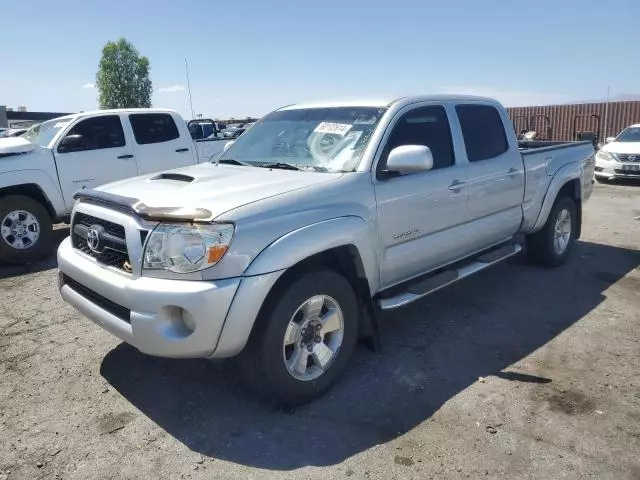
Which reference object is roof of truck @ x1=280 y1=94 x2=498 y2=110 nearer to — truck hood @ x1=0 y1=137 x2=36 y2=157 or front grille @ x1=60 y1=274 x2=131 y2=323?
front grille @ x1=60 y1=274 x2=131 y2=323

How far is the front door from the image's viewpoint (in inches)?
145

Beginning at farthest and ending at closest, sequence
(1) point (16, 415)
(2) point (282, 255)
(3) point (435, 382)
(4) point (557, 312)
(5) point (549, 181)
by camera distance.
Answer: (5) point (549, 181), (4) point (557, 312), (3) point (435, 382), (1) point (16, 415), (2) point (282, 255)

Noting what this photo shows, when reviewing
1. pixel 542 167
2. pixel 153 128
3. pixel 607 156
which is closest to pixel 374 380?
pixel 542 167

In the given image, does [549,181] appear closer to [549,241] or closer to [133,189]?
[549,241]

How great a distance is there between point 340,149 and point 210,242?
1391mm

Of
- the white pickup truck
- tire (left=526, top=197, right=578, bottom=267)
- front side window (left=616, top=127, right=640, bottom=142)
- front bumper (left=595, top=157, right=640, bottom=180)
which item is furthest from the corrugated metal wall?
the white pickup truck

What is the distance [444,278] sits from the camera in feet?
13.6

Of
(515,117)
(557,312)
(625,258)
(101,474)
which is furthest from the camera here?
(515,117)

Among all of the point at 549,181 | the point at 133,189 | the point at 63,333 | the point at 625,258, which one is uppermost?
the point at 133,189

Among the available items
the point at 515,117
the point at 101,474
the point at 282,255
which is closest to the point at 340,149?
the point at 282,255

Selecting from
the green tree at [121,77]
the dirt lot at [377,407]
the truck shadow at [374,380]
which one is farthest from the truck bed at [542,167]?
the green tree at [121,77]

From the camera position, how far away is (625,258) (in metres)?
6.55

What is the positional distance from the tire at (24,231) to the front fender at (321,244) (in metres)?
5.09

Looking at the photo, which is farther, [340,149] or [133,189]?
[340,149]
